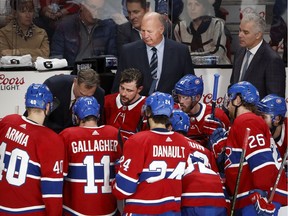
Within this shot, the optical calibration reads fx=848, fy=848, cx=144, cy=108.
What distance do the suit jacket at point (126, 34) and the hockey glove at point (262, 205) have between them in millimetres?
2536

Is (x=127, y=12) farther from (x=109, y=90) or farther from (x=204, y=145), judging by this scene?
(x=204, y=145)

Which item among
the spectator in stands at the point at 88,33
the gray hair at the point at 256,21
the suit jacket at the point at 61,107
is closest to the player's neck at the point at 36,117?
the suit jacket at the point at 61,107

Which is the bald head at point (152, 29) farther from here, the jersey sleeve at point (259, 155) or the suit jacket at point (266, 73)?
the jersey sleeve at point (259, 155)

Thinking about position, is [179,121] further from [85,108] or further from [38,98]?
[38,98]

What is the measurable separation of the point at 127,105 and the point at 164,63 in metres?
0.62

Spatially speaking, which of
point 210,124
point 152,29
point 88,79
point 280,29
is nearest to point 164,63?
point 152,29

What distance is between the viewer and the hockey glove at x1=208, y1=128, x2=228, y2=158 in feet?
18.2

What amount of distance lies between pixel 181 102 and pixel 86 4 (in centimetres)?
192

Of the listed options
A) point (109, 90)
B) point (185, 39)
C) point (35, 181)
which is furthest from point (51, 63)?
point (35, 181)

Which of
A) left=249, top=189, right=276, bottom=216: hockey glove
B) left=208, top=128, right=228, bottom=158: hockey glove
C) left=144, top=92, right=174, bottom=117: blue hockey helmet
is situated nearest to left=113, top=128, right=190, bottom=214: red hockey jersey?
left=144, top=92, right=174, bottom=117: blue hockey helmet

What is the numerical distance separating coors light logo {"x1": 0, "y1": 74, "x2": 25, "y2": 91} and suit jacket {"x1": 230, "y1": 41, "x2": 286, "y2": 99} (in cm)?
191

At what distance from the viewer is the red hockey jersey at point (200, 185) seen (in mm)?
5176

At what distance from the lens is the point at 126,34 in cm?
737

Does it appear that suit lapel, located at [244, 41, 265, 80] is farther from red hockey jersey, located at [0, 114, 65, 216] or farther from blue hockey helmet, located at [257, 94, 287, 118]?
red hockey jersey, located at [0, 114, 65, 216]
